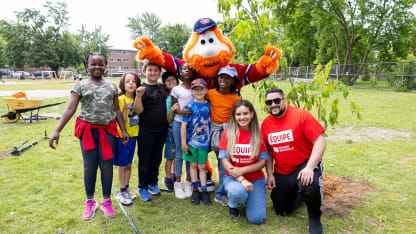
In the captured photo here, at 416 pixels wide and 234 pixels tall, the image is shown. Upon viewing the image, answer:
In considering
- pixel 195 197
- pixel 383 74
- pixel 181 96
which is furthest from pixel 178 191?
pixel 383 74

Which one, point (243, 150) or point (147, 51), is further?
point (147, 51)

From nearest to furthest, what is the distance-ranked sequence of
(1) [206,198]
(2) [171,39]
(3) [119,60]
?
(1) [206,198] → (2) [171,39] → (3) [119,60]

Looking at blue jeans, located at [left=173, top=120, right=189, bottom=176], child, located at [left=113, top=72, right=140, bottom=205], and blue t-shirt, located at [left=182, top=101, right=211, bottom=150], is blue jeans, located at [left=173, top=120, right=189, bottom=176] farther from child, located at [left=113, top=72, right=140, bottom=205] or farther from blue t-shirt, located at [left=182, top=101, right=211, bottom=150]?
child, located at [left=113, top=72, right=140, bottom=205]

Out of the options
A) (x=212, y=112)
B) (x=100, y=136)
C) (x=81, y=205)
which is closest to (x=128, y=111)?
(x=100, y=136)

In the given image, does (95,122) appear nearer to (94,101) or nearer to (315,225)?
(94,101)

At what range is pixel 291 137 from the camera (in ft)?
9.27

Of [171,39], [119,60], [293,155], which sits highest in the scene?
[171,39]

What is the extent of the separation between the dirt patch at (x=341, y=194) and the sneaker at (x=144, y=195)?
209 centimetres

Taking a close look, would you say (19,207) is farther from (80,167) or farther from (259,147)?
(259,147)

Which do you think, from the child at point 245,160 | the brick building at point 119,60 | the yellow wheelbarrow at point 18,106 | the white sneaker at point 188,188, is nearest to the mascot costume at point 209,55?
the child at point 245,160

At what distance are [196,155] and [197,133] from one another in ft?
0.93

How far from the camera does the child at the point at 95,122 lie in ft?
9.01

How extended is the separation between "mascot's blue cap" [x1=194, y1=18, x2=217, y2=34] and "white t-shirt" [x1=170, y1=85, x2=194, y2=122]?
0.74m

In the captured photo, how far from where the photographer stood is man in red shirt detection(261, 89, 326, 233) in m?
2.63
